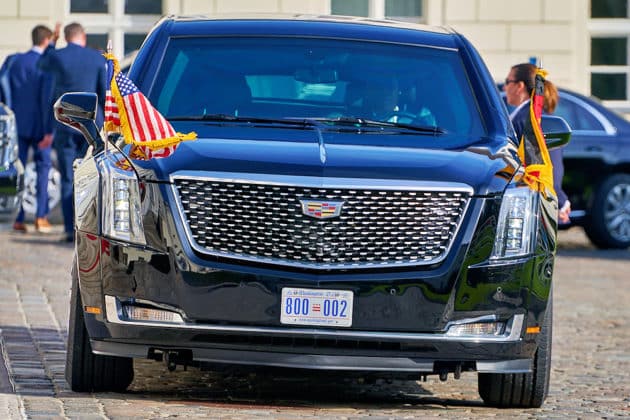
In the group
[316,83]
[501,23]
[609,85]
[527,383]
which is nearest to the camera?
[527,383]

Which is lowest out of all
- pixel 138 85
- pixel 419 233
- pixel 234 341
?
pixel 234 341

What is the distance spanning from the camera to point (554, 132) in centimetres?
786

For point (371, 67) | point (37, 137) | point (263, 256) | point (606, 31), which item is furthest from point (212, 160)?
point (606, 31)

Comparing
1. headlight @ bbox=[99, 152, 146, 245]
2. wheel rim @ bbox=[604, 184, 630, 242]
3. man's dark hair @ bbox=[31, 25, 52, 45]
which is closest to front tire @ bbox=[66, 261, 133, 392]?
headlight @ bbox=[99, 152, 146, 245]

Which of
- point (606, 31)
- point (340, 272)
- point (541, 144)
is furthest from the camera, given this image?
point (606, 31)

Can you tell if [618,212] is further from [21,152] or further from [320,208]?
[320,208]

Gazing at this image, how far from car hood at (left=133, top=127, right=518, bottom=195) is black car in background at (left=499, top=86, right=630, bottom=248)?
1079 cm

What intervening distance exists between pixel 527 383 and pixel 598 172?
10888 mm

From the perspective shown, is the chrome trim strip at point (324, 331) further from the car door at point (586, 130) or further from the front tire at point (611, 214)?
the front tire at point (611, 214)

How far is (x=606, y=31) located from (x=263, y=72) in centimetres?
1676

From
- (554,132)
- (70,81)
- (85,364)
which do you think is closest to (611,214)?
(70,81)

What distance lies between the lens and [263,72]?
25.4 feet

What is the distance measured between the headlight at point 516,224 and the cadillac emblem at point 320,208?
2.18ft

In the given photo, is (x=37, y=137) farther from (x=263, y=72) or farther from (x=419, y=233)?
(x=419, y=233)
